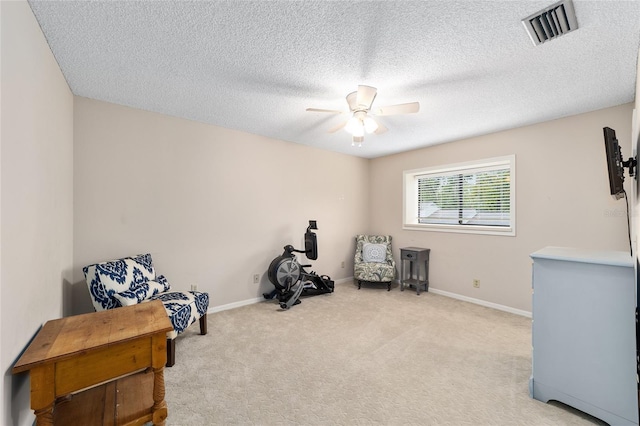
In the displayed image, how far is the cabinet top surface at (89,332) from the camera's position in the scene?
1316 mm

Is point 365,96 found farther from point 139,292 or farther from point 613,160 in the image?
point 139,292

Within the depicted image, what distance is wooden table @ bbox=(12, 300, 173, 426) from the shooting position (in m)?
1.30

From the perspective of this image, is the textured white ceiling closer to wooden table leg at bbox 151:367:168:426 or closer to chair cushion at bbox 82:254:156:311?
chair cushion at bbox 82:254:156:311

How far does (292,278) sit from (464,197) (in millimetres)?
2950

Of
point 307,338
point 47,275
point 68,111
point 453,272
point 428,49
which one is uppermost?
point 428,49

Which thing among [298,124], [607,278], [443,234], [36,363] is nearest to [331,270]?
[443,234]

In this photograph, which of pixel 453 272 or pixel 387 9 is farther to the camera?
pixel 453 272

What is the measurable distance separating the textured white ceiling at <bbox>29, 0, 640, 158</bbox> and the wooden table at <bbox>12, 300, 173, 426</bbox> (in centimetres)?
183

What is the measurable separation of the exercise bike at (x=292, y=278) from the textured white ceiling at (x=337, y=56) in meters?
1.92

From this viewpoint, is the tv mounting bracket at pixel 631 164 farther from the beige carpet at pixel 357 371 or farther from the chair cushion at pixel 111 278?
the chair cushion at pixel 111 278

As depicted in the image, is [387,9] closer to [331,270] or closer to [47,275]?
[47,275]

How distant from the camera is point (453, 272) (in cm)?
424

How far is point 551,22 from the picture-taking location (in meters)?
1.62

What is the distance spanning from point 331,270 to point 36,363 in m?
4.00
